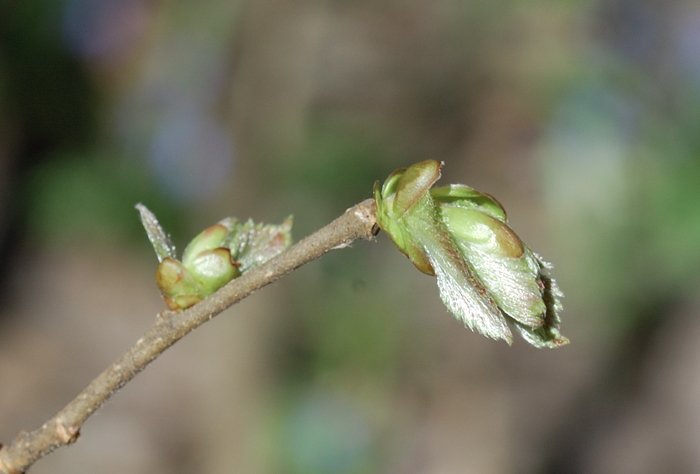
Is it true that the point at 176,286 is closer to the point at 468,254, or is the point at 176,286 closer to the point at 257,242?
the point at 257,242

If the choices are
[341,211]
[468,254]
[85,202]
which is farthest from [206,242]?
[85,202]

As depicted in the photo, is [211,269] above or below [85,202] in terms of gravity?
below

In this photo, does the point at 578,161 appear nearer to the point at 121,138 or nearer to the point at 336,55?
the point at 336,55

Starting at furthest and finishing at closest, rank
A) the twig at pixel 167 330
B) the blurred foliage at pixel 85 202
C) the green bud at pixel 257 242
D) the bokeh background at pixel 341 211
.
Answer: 1. the blurred foliage at pixel 85 202
2. the bokeh background at pixel 341 211
3. the green bud at pixel 257 242
4. the twig at pixel 167 330

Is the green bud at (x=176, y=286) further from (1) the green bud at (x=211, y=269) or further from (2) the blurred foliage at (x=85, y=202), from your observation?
(2) the blurred foliage at (x=85, y=202)

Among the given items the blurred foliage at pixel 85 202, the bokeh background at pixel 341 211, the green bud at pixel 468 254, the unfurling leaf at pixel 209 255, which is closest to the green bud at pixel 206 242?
the unfurling leaf at pixel 209 255

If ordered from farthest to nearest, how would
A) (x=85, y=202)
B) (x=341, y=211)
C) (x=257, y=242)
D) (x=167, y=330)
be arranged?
1. (x=85, y=202)
2. (x=341, y=211)
3. (x=257, y=242)
4. (x=167, y=330)

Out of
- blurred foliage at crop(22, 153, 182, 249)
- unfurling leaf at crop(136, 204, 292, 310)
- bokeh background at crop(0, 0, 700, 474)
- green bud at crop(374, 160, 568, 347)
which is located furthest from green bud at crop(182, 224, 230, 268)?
blurred foliage at crop(22, 153, 182, 249)
